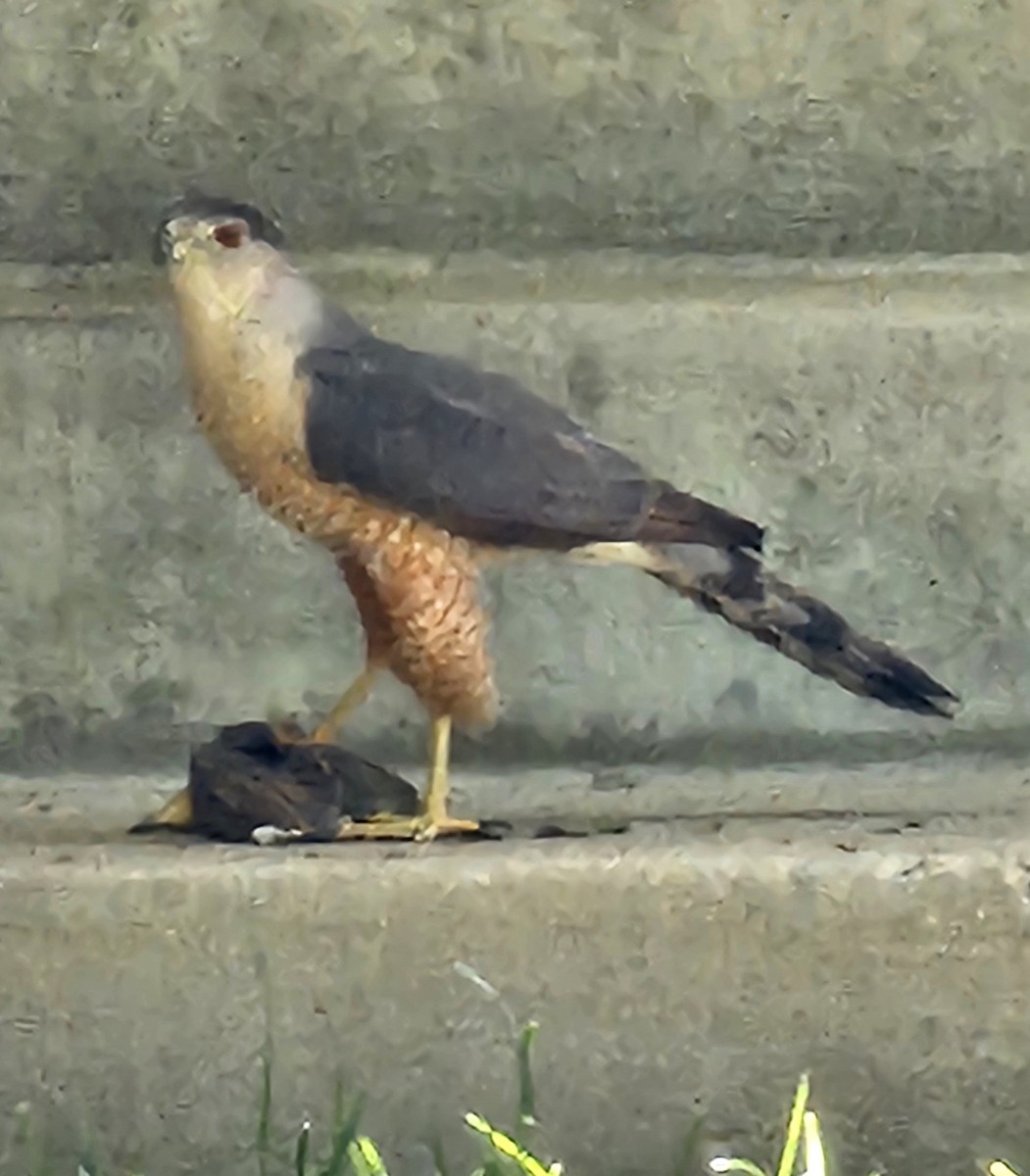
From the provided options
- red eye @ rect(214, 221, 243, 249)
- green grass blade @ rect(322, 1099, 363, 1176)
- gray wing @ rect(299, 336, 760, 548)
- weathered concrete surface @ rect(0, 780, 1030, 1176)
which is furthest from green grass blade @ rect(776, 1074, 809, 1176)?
red eye @ rect(214, 221, 243, 249)

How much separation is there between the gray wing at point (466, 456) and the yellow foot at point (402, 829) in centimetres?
17

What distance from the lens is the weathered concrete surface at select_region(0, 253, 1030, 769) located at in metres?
1.09

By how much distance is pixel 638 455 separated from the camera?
1.12 m

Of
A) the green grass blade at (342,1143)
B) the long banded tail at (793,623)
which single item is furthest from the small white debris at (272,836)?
the long banded tail at (793,623)

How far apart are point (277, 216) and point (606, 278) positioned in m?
0.24

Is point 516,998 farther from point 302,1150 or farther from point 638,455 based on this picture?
point 638,455

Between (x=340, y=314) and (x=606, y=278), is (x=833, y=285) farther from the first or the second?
(x=340, y=314)

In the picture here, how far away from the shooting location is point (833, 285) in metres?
1.13

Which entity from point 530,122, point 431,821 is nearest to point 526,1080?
point 431,821

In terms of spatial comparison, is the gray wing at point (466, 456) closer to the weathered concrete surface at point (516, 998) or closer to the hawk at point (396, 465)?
the hawk at point (396, 465)

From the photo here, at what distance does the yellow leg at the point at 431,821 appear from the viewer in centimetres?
90

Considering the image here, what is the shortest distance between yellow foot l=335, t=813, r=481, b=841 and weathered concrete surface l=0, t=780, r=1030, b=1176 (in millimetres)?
30

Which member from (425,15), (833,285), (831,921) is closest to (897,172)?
(833,285)

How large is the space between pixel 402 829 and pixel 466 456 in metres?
0.22
